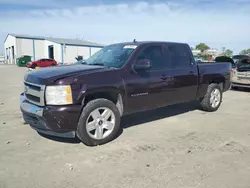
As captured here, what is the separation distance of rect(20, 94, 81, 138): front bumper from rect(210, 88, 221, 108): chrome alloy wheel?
4.43m

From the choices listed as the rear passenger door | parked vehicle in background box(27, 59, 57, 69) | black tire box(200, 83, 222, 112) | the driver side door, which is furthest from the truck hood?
parked vehicle in background box(27, 59, 57, 69)

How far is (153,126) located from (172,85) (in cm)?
103

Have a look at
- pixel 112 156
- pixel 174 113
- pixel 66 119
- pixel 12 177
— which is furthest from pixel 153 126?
pixel 12 177

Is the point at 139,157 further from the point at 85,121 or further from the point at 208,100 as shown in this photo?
the point at 208,100

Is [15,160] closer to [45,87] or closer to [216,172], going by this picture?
[45,87]

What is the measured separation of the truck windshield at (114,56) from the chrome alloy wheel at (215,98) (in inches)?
124

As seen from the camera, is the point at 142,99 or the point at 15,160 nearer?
the point at 15,160

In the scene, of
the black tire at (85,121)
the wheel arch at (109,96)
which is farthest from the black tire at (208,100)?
the black tire at (85,121)

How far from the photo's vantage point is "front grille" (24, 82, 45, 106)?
14.6ft

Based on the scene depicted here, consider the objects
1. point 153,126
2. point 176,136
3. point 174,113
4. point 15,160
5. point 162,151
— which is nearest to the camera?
point 15,160

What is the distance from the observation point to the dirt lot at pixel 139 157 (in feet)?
11.5

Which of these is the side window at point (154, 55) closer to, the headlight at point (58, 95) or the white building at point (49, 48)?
the headlight at point (58, 95)

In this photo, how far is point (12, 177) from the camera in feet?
11.8

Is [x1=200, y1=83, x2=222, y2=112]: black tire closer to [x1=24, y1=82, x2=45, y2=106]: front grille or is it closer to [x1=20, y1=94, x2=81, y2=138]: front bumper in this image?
[x1=20, y1=94, x2=81, y2=138]: front bumper
